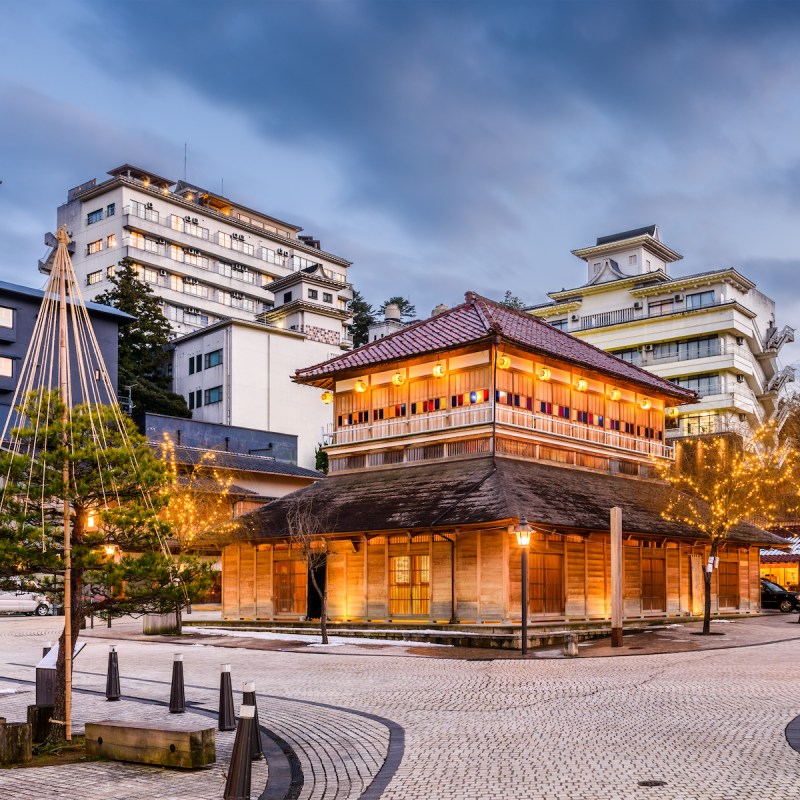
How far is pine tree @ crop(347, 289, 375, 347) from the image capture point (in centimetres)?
9512

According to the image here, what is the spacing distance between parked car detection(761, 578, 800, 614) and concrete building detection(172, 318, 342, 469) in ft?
108

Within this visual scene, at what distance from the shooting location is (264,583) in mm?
35531

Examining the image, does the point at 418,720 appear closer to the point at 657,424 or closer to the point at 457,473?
the point at 457,473

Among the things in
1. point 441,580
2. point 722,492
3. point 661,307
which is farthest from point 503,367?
point 661,307

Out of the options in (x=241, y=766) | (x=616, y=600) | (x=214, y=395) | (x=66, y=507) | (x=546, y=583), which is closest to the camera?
(x=241, y=766)

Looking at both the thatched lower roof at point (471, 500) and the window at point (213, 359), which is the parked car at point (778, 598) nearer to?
the thatched lower roof at point (471, 500)

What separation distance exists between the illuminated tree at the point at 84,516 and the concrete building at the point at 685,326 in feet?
193

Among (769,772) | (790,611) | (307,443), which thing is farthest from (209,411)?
(769,772)

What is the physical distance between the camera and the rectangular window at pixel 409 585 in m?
30.8

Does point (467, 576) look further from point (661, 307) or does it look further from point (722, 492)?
point (661, 307)

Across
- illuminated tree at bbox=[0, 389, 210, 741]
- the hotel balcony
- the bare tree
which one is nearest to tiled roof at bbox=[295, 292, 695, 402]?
the hotel balcony

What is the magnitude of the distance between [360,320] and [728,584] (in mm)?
62181

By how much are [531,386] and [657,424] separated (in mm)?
10288

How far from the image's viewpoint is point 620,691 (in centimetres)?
1591
